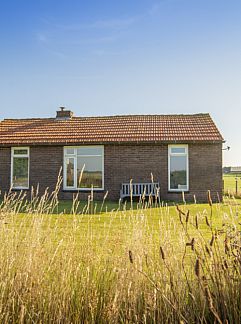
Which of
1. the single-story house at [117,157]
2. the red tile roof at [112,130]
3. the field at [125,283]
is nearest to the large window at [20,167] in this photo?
the single-story house at [117,157]

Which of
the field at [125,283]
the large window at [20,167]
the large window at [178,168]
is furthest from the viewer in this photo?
the large window at [20,167]

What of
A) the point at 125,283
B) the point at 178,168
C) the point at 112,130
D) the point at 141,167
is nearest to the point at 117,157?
the point at 141,167

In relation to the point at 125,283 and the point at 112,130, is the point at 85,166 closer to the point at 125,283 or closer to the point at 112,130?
the point at 112,130

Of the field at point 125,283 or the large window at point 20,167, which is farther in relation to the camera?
the large window at point 20,167

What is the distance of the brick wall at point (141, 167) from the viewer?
17.4 m

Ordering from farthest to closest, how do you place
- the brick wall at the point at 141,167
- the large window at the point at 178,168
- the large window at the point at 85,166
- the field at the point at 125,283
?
the large window at the point at 85,166 → the large window at the point at 178,168 → the brick wall at the point at 141,167 → the field at the point at 125,283

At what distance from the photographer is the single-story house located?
17.5 m

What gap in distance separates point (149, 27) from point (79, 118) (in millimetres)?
11814

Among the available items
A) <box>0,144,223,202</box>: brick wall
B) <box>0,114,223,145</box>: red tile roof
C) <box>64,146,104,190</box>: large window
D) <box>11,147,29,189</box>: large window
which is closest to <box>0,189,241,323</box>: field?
<box>0,144,223,202</box>: brick wall

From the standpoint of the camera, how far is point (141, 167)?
58.5ft

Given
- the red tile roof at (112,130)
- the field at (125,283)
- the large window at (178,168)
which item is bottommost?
the field at (125,283)

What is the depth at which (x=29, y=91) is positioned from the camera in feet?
45.6

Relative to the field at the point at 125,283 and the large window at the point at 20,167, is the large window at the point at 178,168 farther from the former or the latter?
the field at the point at 125,283

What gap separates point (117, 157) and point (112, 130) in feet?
6.40
